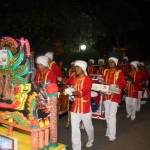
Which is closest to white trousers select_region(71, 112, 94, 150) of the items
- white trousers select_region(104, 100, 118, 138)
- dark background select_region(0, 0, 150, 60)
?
white trousers select_region(104, 100, 118, 138)

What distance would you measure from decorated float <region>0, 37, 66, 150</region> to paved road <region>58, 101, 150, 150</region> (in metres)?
2.64

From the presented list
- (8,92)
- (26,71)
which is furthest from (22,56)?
(8,92)

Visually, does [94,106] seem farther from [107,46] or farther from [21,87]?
[107,46]

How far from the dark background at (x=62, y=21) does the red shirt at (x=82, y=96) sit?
707cm

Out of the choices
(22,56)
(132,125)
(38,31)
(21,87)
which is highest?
(38,31)

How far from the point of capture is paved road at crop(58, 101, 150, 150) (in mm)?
10062

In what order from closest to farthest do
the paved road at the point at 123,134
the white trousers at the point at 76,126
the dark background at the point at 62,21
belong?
1. the white trousers at the point at 76,126
2. the paved road at the point at 123,134
3. the dark background at the point at 62,21

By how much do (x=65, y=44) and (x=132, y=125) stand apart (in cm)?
792

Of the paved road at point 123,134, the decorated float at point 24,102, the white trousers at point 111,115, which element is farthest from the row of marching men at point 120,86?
the decorated float at point 24,102

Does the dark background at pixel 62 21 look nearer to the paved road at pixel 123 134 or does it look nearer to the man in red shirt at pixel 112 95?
the paved road at pixel 123 134

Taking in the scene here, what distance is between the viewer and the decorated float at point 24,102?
7.06 meters

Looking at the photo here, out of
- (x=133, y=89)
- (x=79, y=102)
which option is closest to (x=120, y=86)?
(x=79, y=102)

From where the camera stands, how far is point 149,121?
42.3 feet

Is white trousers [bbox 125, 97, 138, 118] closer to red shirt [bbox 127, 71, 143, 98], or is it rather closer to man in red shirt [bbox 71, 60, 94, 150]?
red shirt [bbox 127, 71, 143, 98]
